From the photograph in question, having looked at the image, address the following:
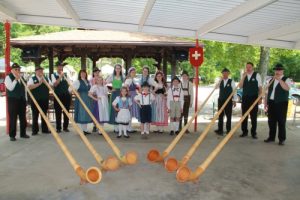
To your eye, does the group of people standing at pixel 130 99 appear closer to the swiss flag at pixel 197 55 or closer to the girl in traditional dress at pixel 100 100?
the girl in traditional dress at pixel 100 100

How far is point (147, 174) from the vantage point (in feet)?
17.3

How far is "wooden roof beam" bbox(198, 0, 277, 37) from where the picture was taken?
Answer: 5007mm

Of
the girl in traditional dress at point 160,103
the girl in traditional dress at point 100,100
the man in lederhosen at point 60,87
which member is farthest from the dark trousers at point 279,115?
the man in lederhosen at point 60,87

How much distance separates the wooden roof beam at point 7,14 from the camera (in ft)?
22.5

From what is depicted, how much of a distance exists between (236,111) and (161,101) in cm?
668

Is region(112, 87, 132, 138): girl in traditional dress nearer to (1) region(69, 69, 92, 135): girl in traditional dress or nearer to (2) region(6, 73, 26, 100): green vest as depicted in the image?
(1) region(69, 69, 92, 135): girl in traditional dress

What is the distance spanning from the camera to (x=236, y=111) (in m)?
14.3

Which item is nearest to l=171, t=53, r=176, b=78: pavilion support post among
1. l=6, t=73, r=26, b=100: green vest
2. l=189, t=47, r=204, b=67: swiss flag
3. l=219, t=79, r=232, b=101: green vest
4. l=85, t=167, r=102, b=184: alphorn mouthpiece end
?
l=189, t=47, r=204, b=67: swiss flag

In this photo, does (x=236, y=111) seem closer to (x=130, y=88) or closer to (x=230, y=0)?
(x=130, y=88)

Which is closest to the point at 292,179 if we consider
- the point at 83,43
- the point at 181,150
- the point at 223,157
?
the point at 223,157

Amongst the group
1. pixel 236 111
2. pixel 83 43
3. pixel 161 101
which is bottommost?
pixel 236 111

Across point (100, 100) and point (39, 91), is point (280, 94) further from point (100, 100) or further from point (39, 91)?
point (39, 91)

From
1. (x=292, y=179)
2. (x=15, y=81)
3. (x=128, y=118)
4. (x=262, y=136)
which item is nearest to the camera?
(x=292, y=179)

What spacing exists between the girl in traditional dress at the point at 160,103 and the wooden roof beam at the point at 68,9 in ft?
7.66
